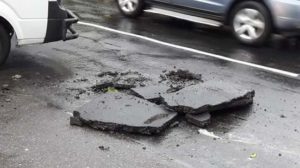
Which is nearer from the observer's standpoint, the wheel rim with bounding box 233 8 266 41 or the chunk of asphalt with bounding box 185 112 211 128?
the chunk of asphalt with bounding box 185 112 211 128

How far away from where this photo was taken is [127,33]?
982 centimetres

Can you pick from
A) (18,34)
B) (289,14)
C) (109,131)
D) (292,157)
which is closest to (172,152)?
(109,131)

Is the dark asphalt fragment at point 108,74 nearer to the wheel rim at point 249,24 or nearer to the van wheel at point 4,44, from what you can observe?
the van wheel at point 4,44

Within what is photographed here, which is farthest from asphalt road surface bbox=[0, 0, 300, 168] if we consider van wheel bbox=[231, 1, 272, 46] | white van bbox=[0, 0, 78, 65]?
white van bbox=[0, 0, 78, 65]

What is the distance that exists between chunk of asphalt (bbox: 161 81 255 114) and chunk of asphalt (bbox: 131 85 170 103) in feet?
0.32

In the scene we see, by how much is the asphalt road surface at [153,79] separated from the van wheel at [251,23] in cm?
19

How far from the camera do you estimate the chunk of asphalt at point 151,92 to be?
6.00 meters

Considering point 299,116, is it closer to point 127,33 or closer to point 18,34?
point 18,34

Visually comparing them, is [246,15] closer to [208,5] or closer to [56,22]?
[208,5]

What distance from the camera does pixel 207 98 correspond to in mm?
5934

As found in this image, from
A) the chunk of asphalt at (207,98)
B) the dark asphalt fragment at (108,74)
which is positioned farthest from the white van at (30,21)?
the chunk of asphalt at (207,98)

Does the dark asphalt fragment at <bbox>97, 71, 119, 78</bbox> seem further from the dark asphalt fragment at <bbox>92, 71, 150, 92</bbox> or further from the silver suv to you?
the silver suv

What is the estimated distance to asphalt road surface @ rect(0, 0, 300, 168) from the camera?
4816 millimetres

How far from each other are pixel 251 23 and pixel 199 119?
4.18 m
